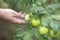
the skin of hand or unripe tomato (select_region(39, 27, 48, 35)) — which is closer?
unripe tomato (select_region(39, 27, 48, 35))

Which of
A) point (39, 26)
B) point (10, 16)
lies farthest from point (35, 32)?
point (10, 16)

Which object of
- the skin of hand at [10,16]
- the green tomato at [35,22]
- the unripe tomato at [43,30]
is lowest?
the unripe tomato at [43,30]

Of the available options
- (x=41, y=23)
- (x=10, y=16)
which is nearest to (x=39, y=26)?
(x=41, y=23)

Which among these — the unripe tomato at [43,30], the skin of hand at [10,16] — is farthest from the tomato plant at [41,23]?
the skin of hand at [10,16]

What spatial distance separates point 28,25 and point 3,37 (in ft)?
3.84

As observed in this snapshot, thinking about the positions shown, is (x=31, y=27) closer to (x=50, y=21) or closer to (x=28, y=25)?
(x=28, y=25)

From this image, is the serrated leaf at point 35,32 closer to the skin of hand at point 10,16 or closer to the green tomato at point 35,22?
the green tomato at point 35,22

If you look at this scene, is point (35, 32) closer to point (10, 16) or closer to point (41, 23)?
point (41, 23)

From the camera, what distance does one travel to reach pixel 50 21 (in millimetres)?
1515

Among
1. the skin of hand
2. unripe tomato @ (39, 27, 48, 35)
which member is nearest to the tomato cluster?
unripe tomato @ (39, 27, 48, 35)

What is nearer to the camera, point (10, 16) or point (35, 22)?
point (35, 22)

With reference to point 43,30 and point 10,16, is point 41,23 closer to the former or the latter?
point 43,30

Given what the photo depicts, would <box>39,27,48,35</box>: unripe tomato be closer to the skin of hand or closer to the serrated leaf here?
the serrated leaf

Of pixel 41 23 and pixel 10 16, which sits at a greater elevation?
pixel 10 16
